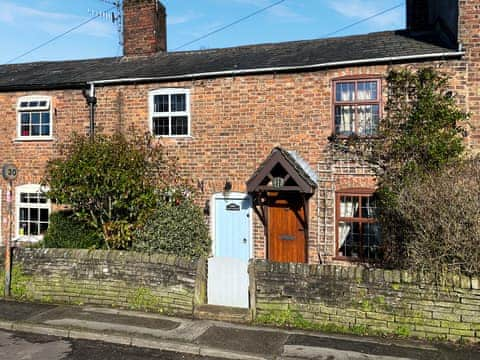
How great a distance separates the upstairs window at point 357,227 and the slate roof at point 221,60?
348cm

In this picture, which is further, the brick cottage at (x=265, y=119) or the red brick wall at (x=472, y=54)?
the brick cottage at (x=265, y=119)

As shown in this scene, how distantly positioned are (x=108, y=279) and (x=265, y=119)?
19.0ft

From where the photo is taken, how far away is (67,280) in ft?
32.2

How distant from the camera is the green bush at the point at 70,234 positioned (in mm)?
12320

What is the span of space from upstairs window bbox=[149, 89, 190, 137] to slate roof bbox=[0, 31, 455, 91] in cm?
55

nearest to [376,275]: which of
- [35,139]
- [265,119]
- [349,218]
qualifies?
[349,218]

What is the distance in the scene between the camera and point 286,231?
1228 cm

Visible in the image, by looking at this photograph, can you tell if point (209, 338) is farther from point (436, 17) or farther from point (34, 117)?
point (436, 17)

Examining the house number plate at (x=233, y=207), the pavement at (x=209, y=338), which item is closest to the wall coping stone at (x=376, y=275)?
the pavement at (x=209, y=338)

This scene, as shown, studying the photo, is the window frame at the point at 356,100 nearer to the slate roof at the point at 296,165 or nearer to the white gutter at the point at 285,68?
the white gutter at the point at 285,68

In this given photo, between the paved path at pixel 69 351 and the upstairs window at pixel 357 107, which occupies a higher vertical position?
the upstairs window at pixel 357 107

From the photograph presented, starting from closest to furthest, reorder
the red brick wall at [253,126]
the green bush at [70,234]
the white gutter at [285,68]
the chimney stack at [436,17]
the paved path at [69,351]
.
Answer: the paved path at [69,351] → the white gutter at [285,68] → the chimney stack at [436,17] → the red brick wall at [253,126] → the green bush at [70,234]

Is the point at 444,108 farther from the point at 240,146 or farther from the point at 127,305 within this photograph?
the point at 127,305

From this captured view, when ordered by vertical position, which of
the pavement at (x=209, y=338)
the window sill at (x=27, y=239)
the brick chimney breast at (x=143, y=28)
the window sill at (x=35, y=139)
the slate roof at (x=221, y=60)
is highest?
the brick chimney breast at (x=143, y=28)
